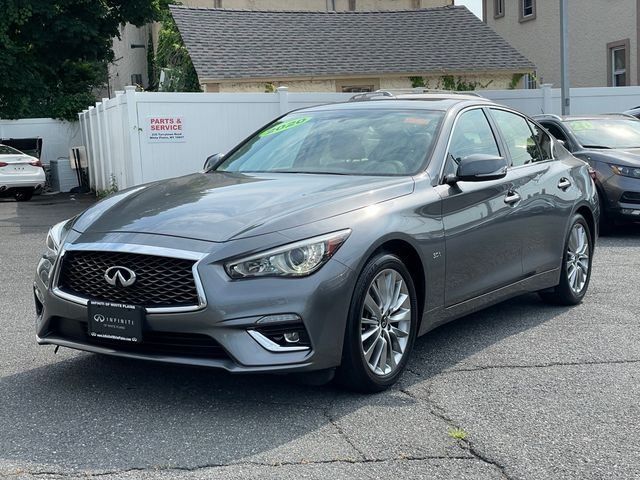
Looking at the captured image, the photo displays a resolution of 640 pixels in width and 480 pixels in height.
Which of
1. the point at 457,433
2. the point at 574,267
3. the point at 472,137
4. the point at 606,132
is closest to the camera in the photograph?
the point at 457,433

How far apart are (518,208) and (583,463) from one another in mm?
2562

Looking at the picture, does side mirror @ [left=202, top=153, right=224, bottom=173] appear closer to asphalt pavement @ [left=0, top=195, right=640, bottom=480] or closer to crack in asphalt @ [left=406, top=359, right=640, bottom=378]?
asphalt pavement @ [left=0, top=195, right=640, bottom=480]

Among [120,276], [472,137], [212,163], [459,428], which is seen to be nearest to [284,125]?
[212,163]

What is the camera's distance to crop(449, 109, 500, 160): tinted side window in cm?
573

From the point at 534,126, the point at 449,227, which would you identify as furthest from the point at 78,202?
the point at 449,227

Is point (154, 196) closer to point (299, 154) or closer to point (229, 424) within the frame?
point (299, 154)

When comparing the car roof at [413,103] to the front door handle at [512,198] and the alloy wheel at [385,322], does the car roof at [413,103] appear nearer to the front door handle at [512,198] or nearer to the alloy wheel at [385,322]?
the front door handle at [512,198]

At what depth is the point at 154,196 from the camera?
518 centimetres

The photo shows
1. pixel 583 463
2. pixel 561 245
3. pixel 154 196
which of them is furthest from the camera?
pixel 561 245

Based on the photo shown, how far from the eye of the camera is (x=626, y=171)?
11039 mm

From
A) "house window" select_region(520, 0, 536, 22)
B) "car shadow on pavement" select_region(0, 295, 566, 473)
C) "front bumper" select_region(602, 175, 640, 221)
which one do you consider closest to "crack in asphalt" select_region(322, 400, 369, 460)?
"car shadow on pavement" select_region(0, 295, 566, 473)

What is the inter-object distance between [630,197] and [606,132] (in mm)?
1401

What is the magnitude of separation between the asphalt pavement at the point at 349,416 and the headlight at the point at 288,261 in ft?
2.10

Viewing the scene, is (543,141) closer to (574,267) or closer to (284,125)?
(574,267)
